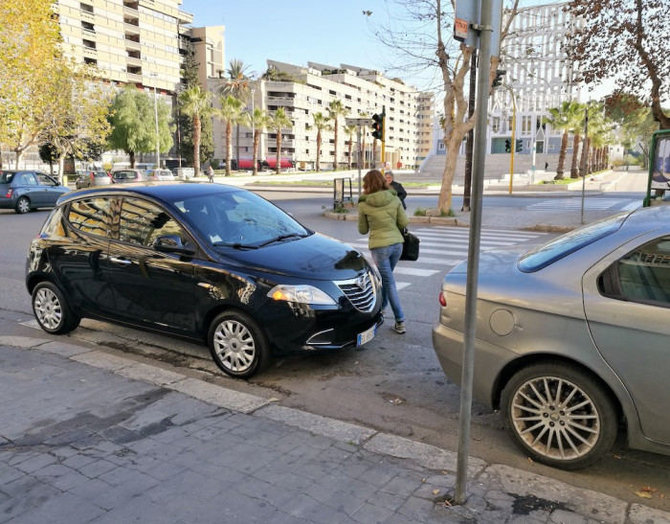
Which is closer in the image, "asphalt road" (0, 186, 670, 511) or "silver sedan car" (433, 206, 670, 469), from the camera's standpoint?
"silver sedan car" (433, 206, 670, 469)

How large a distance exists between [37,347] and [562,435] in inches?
196

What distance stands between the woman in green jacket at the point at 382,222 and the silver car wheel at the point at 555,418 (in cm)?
257

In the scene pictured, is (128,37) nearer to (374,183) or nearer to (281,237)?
(374,183)

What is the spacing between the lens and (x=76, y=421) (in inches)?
154

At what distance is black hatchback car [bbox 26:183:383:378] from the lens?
15.1 feet

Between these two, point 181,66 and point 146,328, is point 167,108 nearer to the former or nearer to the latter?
point 181,66

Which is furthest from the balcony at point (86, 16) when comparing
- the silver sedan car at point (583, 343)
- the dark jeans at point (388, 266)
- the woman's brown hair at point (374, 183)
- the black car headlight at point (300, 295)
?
the silver sedan car at point (583, 343)

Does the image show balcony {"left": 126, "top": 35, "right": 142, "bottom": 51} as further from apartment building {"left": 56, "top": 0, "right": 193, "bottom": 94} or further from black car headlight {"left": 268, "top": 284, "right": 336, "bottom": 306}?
black car headlight {"left": 268, "top": 284, "right": 336, "bottom": 306}

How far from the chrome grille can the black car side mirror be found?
4.64ft

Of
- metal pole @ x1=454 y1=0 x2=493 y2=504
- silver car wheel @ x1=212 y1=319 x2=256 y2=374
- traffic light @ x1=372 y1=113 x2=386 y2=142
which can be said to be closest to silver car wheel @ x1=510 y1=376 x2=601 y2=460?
metal pole @ x1=454 y1=0 x2=493 y2=504

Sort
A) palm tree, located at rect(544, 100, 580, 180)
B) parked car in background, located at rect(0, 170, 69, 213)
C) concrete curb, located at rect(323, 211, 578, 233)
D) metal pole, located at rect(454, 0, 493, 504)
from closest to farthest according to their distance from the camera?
Result: metal pole, located at rect(454, 0, 493, 504) < concrete curb, located at rect(323, 211, 578, 233) < parked car in background, located at rect(0, 170, 69, 213) < palm tree, located at rect(544, 100, 580, 180)

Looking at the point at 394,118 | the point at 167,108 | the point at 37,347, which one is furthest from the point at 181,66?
the point at 37,347

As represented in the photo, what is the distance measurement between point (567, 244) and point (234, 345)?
2790 mm

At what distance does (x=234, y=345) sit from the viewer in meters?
4.73
